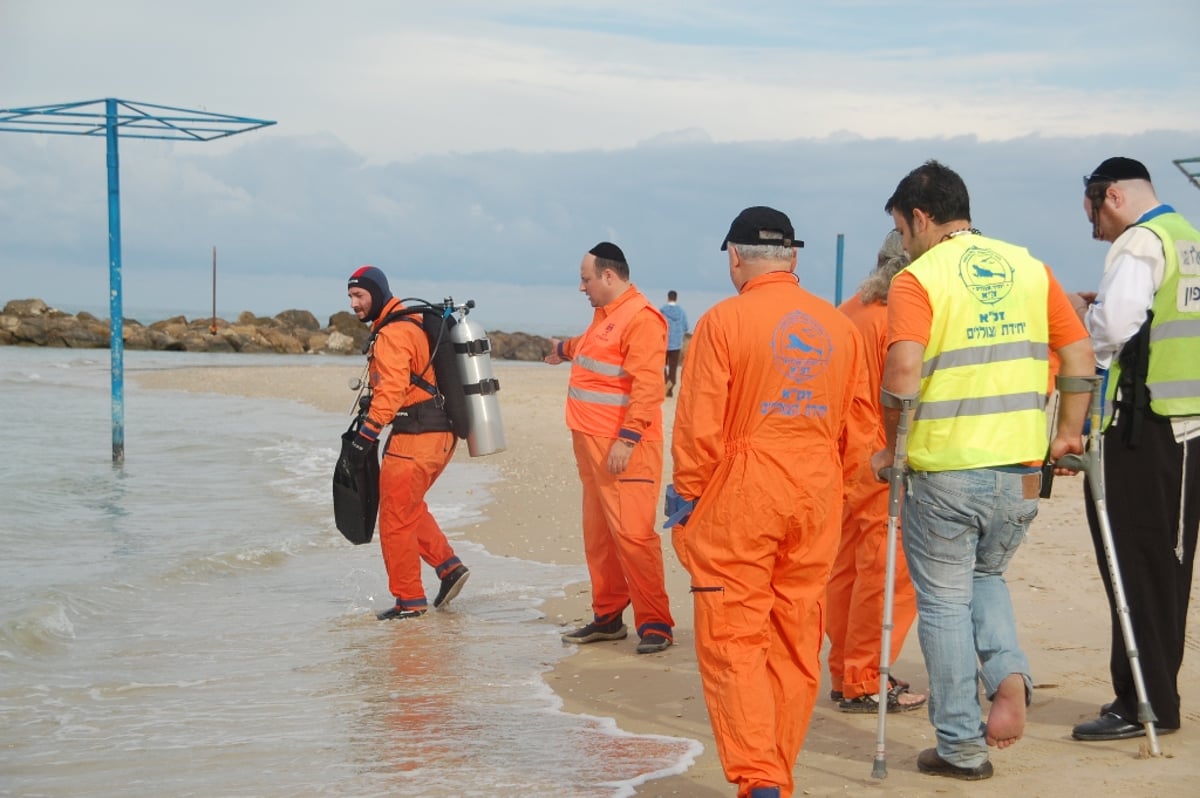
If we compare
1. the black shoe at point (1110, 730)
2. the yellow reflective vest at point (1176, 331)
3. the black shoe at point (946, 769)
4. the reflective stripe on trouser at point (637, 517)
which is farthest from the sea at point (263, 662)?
the yellow reflective vest at point (1176, 331)

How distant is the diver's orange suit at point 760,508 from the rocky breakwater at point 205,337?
4651cm

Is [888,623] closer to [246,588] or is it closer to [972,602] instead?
[972,602]

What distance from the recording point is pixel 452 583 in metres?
7.84

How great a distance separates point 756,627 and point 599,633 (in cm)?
300

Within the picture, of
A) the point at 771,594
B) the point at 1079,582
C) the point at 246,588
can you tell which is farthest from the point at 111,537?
the point at 771,594

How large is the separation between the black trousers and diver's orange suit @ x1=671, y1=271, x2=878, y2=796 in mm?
1334

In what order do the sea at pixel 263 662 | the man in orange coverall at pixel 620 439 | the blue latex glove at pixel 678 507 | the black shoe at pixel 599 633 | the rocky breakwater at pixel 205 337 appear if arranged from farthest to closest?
1. the rocky breakwater at pixel 205 337
2. the black shoe at pixel 599 633
3. the man in orange coverall at pixel 620 439
4. the sea at pixel 263 662
5. the blue latex glove at pixel 678 507

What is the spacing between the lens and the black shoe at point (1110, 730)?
480 centimetres

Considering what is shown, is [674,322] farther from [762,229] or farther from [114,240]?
[762,229]

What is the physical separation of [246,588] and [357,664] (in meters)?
2.63

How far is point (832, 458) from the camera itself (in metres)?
4.21

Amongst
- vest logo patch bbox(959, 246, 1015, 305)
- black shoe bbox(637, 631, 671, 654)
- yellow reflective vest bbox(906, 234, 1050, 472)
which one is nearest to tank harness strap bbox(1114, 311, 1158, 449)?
yellow reflective vest bbox(906, 234, 1050, 472)

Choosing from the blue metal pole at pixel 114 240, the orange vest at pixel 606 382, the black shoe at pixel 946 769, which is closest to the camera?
the black shoe at pixel 946 769

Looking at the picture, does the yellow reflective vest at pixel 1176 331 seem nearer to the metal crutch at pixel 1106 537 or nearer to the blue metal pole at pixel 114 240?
the metal crutch at pixel 1106 537
